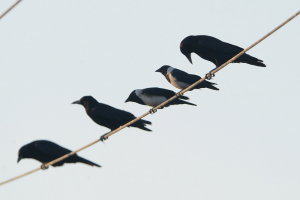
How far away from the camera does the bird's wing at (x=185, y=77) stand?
865 cm

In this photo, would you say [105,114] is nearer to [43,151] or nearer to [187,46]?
[43,151]

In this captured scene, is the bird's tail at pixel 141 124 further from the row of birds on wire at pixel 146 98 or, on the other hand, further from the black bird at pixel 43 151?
the black bird at pixel 43 151

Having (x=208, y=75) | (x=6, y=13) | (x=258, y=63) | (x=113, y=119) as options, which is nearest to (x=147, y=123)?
(x=113, y=119)

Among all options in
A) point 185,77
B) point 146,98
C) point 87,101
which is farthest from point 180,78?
point 87,101

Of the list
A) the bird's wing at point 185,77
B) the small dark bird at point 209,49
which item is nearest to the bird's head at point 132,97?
the bird's wing at point 185,77

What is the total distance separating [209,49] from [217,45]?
A: 163 mm

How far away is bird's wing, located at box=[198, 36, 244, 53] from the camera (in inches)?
316

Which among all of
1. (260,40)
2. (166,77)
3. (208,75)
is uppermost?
(166,77)

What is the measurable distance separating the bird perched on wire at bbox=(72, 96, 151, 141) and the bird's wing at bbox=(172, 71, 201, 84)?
45.9 inches

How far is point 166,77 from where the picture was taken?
932 cm

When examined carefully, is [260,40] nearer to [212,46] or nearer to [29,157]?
[212,46]

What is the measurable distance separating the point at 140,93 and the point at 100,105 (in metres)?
0.83

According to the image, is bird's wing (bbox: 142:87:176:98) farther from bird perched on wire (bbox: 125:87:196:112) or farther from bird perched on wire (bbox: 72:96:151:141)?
bird perched on wire (bbox: 72:96:151:141)

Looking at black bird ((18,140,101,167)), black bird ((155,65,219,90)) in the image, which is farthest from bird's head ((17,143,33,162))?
black bird ((155,65,219,90))
